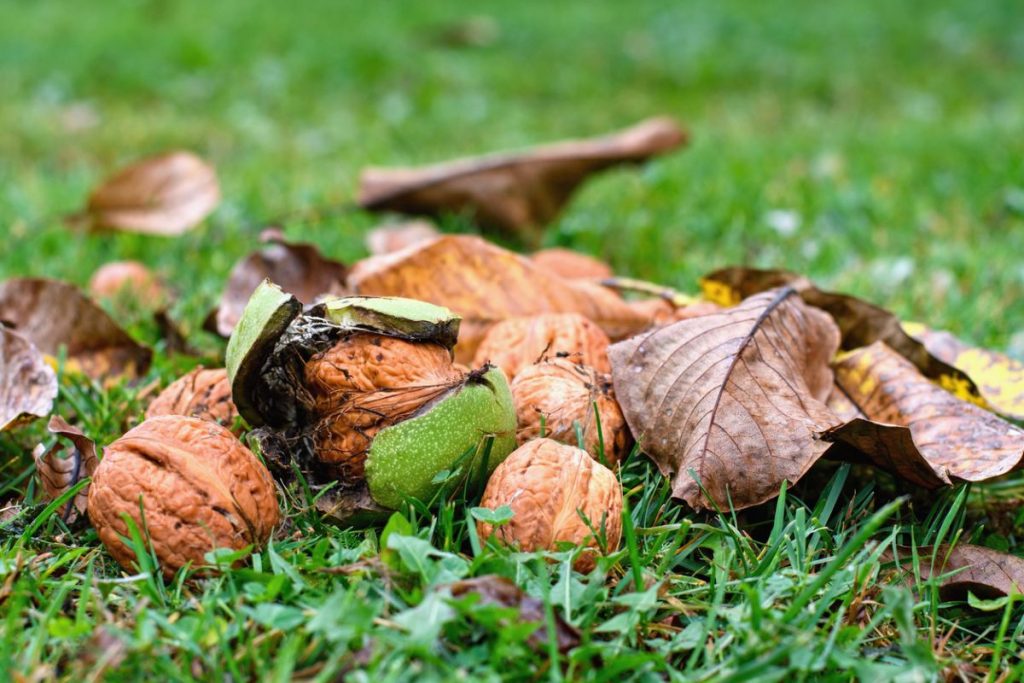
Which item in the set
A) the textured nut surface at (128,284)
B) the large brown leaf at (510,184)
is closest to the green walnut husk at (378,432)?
the textured nut surface at (128,284)

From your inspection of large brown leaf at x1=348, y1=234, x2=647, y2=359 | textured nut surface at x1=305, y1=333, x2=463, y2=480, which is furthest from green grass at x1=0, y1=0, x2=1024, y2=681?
large brown leaf at x1=348, y1=234, x2=647, y2=359

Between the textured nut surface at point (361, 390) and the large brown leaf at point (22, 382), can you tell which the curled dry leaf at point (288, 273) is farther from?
the textured nut surface at point (361, 390)

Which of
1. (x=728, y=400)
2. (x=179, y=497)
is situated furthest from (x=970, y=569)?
(x=179, y=497)

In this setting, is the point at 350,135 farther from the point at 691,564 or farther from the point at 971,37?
the point at 971,37

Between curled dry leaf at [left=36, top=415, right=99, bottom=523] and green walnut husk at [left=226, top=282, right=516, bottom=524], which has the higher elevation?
green walnut husk at [left=226, top=282, right=516, bottom=524]

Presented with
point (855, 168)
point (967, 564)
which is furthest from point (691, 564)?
point (855, 168)

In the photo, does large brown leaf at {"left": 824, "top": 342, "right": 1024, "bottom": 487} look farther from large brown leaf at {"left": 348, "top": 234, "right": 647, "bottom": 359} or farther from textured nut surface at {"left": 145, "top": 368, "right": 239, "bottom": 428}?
textured nut surface at {"left": 145, "top": 368, "right": 239, "bottom": 428}

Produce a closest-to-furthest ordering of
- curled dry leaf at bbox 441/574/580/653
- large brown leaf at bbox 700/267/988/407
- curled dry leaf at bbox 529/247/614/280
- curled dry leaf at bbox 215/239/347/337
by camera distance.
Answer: curled dry leaf at bbox 441/574/580/653 → large brown leaf at bbox 700/267/988/407 → curled dry leaf at bbox 215/239/347/337 → curled dry leaf at bbox 529/247/614/280
